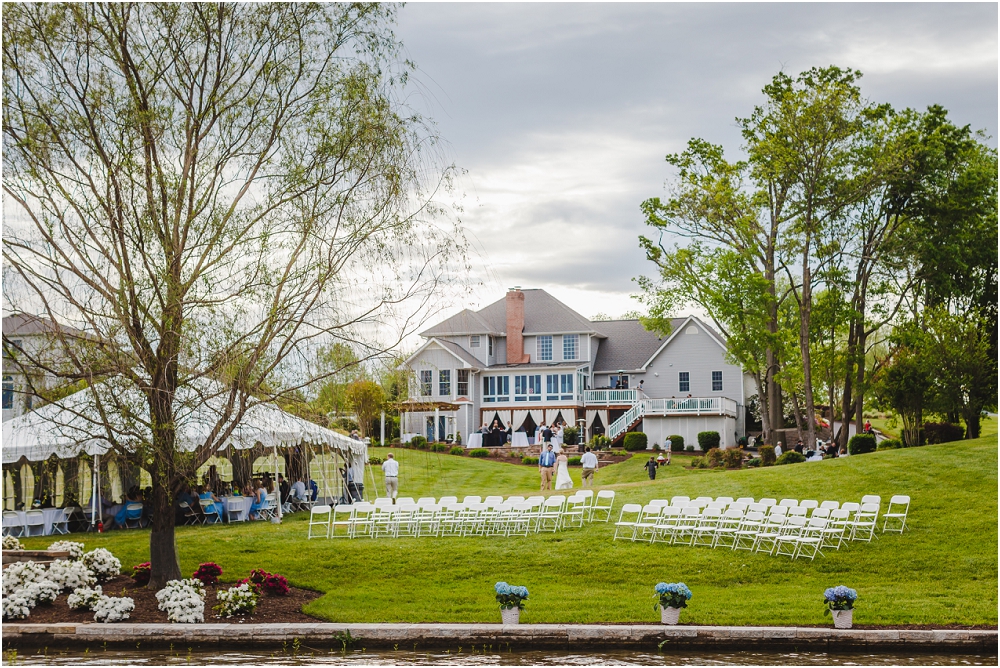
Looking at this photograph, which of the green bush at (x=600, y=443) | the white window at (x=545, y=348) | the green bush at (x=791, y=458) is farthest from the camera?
the white window at (x=545, y=348)

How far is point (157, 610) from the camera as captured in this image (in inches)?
535

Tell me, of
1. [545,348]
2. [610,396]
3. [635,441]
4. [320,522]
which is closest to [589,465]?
[320,522]

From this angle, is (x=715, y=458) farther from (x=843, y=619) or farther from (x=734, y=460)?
(x=843, y=619)

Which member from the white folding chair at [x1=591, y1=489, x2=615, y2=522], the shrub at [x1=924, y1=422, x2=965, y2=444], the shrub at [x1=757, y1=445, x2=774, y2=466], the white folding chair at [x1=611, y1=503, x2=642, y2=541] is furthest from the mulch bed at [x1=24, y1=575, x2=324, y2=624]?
the shrub at [x1=924, y1=422, x2=965, y2=444]

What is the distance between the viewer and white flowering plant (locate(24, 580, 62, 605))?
1369 centimetres

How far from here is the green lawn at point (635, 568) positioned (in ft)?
43.9

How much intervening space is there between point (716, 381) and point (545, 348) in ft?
31.3

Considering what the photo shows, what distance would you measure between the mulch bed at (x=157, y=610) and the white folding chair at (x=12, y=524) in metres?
6.71

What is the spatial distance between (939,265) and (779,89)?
28.7 feet

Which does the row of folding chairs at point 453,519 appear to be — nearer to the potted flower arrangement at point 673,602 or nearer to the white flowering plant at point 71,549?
the white flowering plant at point 71,549

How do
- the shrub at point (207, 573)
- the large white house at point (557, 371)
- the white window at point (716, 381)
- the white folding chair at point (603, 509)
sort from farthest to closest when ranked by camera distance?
the large white house at point (557, 371) → the white window at point (716, 381) → the white folding chair at point (603, 509) → the shrub at point (207, 573)

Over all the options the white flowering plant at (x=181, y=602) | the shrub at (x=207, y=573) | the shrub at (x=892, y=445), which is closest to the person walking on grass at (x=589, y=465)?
the shrub at (x=892, y=445)

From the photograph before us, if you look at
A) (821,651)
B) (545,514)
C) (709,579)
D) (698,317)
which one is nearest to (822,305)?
(698,317)

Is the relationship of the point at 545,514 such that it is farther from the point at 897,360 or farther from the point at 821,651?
the point at 897,360
